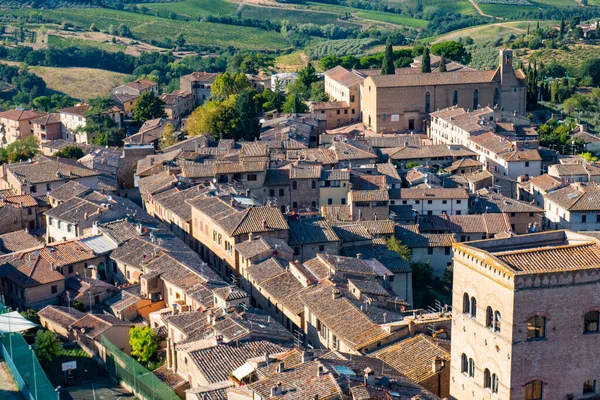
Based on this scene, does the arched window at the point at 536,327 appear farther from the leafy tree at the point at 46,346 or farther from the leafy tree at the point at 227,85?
the leafy tree at the point at 227,85

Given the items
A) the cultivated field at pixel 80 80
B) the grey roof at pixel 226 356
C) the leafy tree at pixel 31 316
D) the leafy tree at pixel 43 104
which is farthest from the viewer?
the cultivated field at pixel 80 80

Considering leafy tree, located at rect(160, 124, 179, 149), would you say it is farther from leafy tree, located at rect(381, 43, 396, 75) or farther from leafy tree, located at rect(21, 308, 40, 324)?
leafy tree, located at rect(21, 308, 40, 324)

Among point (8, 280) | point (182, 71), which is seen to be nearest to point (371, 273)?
point (8, 280)

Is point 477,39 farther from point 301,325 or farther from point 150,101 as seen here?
point 301,325

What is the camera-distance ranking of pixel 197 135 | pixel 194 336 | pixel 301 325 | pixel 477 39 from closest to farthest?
pixel 194 336 → pixel 301 325 → pixel 197 135 → pixel 477 39

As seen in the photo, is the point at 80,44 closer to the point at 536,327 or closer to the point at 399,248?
the point at 399,248

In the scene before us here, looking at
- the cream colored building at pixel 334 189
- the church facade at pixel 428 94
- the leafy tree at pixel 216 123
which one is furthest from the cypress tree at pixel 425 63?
the cream colored building at pixel 334 189

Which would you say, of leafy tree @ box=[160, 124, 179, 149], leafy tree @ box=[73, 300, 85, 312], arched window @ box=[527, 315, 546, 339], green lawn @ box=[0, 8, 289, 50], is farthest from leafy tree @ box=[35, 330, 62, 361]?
green lawn @ box=[0, 8, 289, 50]
